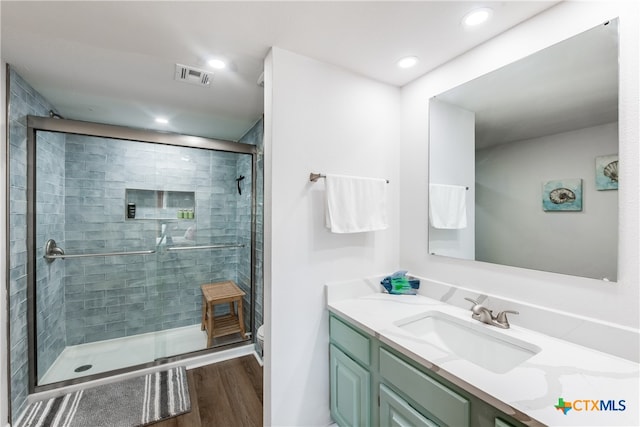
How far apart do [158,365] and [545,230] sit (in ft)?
9.95

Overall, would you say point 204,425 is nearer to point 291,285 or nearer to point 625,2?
point 291,285

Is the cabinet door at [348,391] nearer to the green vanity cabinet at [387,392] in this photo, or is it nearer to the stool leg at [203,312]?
the green vanity cabinet at [387,392]

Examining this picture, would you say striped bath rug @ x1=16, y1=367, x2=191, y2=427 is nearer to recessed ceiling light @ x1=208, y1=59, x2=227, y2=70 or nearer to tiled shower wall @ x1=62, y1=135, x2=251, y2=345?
tiled shower wall @ x1=62, y1=135, x2=251, y2=345

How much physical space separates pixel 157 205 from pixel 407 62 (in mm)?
2723

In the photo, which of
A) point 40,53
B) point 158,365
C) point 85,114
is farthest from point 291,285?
point 85,114

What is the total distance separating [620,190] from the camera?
3.30ft

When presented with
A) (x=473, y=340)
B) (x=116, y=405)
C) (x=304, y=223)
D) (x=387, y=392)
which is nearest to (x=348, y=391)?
(x=387, y=392)

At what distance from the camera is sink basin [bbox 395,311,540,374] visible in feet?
3.78

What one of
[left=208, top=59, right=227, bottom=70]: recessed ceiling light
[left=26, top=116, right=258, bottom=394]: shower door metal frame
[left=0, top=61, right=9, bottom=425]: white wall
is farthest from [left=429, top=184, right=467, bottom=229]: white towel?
[left=0, top=61, right=9, bottom=425]: white wall

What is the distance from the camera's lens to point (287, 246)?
1.50 m

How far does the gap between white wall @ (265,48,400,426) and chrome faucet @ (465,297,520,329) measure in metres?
0.65

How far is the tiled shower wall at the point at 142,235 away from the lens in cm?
257

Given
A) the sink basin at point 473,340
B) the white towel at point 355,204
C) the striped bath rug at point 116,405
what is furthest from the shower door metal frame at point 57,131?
the sink basin at point 473,340

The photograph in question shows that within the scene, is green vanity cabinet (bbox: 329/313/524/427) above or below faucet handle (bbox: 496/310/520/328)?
below
